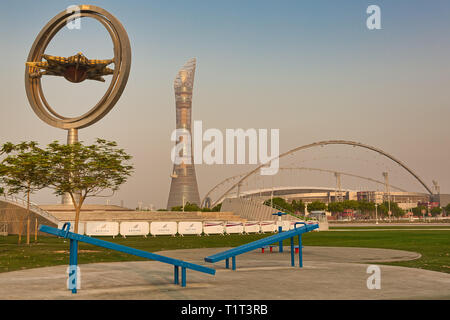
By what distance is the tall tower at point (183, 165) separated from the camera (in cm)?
16700

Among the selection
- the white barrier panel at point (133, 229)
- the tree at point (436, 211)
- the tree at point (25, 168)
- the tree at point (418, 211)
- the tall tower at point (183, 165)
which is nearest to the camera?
the tree at point (25, 168)

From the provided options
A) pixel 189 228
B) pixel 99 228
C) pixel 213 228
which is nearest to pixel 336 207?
pixel 213 228

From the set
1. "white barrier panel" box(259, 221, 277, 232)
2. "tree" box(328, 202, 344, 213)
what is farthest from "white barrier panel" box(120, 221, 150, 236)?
"tree" box(328, 202, 344, 213)

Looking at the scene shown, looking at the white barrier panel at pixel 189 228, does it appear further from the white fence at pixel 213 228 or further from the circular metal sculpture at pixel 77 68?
the circular metal sculpture at pixel 77 68

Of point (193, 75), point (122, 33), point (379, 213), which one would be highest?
point (193, 75)

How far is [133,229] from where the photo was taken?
116 ft

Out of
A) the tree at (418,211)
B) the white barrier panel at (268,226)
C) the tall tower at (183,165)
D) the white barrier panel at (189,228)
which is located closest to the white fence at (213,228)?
the white barrier panel at (189,228)

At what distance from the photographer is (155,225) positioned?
1412 inches

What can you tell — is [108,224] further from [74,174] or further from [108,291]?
[108,291]

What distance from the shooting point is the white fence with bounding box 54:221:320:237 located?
33656 mm

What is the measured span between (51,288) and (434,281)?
945 cm

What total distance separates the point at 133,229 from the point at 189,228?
16.7 feet

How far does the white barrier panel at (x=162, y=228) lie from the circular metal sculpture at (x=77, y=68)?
23663 mm
